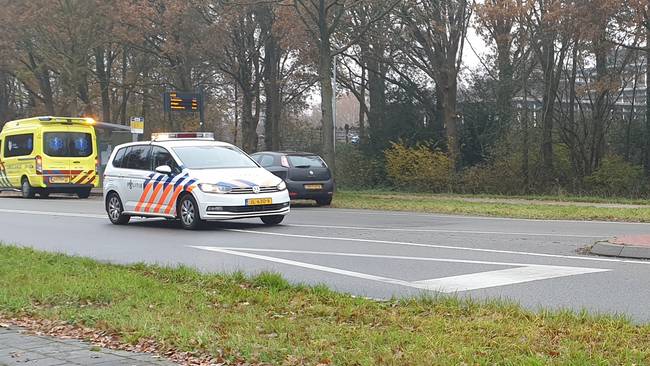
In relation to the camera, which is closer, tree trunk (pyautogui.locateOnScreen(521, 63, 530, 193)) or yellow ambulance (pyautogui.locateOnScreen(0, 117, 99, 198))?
yellow ambulance (pyautogui.locateOnScreen(0, 117, 99, 198))

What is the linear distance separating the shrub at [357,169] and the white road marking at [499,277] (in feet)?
80.0

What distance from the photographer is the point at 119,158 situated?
58.7ft

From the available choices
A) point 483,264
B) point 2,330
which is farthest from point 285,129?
point 2,330

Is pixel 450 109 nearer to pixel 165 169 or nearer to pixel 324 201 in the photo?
pixel 324 201

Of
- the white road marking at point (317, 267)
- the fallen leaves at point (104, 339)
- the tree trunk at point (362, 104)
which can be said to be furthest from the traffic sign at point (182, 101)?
the fallen leaves at point (104, 339)

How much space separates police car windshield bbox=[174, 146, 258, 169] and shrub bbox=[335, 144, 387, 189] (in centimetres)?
1791

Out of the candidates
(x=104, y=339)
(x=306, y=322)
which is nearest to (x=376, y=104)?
(x=306, y=322)

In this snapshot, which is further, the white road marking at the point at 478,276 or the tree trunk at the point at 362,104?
the tree trunk at the point at 362,104

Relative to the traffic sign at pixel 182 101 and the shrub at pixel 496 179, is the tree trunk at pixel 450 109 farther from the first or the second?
the traffic sign at pixel 182 101

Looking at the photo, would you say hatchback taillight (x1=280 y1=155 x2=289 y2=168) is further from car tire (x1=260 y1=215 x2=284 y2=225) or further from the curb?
the curb

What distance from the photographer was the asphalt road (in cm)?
873

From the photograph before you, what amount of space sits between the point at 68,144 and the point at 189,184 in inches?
627

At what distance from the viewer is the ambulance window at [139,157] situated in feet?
55.7

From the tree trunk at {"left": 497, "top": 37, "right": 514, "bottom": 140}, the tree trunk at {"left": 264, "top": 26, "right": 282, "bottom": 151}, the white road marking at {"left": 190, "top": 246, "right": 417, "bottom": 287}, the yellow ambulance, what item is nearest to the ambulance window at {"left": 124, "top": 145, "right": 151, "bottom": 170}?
the white road marking at {"left": 190, "top": 246, "right": 417, "bottom": 287}
